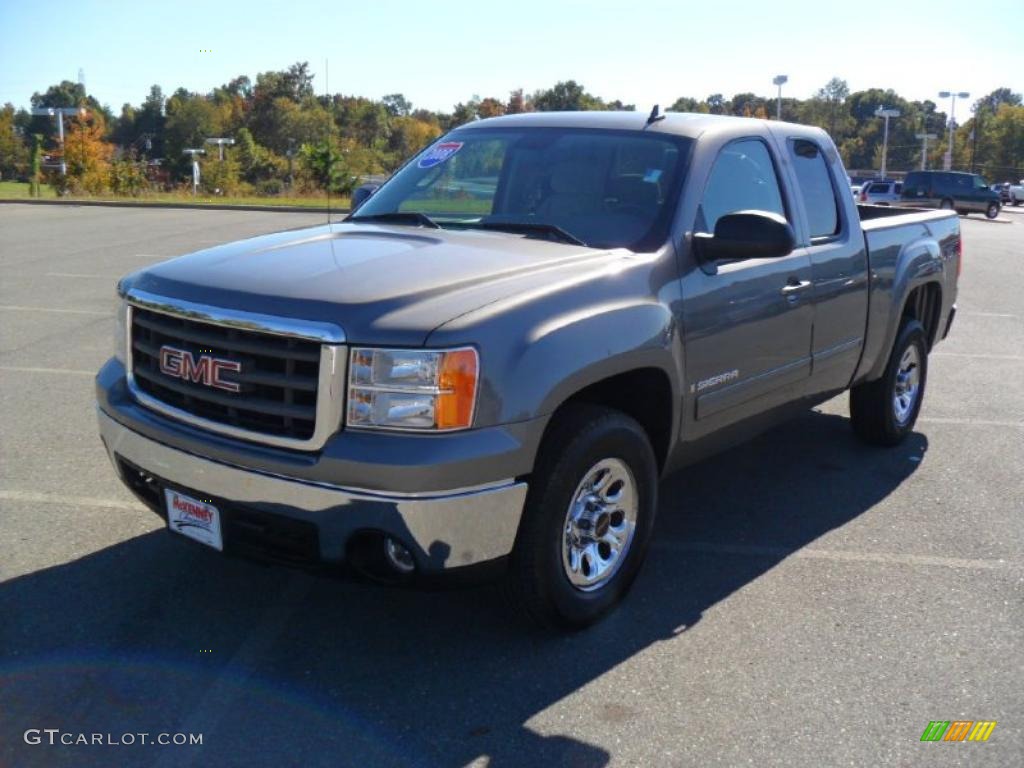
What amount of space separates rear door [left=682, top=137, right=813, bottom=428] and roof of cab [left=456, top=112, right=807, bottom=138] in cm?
15

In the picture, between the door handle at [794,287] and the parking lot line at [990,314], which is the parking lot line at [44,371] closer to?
the door handle at [794,287]

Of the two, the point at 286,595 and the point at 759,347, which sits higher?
the point at 759,347

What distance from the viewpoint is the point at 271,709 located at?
132 inches

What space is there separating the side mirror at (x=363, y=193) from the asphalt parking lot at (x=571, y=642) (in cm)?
187

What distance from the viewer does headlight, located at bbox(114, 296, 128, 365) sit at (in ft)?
13.2

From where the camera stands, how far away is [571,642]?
3875mm

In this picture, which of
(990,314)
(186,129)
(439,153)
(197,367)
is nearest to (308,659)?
(197,367)

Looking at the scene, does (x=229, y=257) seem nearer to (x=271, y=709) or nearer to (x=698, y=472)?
(x=271, y=709)

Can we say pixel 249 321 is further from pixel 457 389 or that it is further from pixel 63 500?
pixel 63 500

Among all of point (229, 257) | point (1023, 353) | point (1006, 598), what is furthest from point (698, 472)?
point (1023, 353)

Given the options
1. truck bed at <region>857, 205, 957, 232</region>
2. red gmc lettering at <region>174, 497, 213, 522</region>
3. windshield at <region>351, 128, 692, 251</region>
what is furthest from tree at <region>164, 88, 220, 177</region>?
red gmc lettering at <region>174, 497, 213, 522</region>

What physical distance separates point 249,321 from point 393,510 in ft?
2.57

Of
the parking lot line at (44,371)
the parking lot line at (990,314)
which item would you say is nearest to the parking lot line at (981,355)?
the parking lot line at (990,314)

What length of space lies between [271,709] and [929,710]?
83.3 inches
